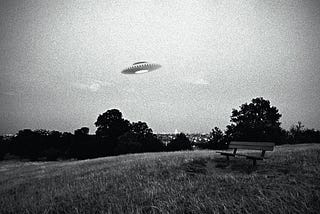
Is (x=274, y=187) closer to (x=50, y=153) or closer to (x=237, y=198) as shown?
(x=237, y=198)

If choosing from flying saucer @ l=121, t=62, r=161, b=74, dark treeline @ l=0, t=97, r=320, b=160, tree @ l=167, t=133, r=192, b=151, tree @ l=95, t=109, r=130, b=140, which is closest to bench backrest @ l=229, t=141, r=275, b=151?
flying saucer @ l=121, t=62, r=161, b=74

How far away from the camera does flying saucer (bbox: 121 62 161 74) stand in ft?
24.1

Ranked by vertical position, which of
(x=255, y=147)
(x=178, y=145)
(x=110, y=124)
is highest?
(x=110, y=124)

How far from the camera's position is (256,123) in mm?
38375

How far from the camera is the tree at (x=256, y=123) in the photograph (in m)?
37.6

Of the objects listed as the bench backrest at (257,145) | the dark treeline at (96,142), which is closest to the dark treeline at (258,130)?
the dark treeline at (96,142)

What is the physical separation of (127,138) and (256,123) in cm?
2992

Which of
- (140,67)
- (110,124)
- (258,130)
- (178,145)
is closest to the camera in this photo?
(140,67)

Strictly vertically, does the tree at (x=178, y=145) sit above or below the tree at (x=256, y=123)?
below

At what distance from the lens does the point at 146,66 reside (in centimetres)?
745

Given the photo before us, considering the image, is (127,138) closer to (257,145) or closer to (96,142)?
(96,142)

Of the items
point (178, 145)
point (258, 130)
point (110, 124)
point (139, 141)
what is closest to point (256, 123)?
point (258, 130)

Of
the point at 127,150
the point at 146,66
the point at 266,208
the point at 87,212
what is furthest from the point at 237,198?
the point at 127,150

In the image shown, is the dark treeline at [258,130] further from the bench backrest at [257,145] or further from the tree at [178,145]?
the bench backrest at [257,145]
